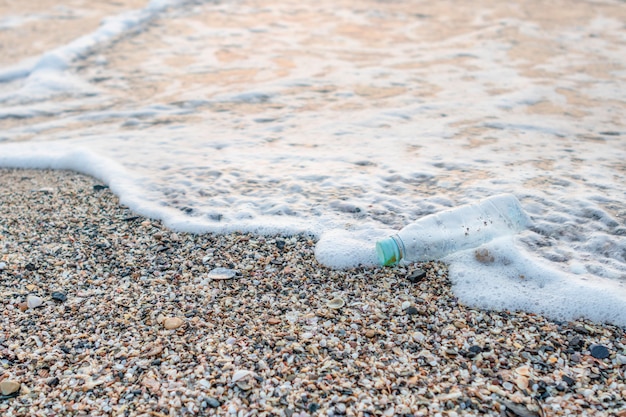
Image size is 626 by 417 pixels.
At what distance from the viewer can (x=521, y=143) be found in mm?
4031

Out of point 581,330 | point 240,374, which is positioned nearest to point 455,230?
point 581,330

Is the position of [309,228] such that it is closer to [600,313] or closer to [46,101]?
[600,313]

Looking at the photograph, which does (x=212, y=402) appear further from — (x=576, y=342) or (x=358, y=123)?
(x=358, y=123)

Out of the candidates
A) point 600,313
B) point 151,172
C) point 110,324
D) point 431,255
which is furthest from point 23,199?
point 600,313

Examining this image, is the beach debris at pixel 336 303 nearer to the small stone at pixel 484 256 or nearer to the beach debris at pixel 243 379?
the beach debris at pixel 243 379

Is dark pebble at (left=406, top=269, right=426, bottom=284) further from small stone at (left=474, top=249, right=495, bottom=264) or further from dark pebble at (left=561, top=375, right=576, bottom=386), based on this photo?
dark pebble at (left=561, top=375, right=576, bottom=386)

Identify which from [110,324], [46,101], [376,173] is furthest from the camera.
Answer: [46,101]

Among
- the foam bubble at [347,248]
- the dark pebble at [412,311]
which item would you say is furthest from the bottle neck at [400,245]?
the dark pebble at [412,311]

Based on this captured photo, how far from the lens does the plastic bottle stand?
2.57m

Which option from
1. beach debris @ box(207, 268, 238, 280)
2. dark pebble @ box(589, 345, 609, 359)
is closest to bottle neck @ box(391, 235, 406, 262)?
beach debris @ box(207, 268, 238, 280)

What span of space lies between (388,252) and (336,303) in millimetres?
379

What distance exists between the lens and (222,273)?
252 centimetres

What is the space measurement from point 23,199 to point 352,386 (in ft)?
8.09

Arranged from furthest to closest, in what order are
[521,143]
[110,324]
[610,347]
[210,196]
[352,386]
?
1. [521,143]
2. [210,196]
3. [110,324]
4. [610,347]
5. [352,386]
